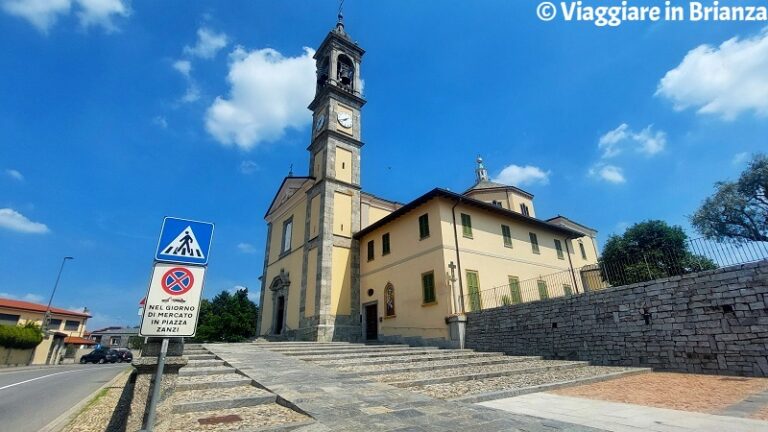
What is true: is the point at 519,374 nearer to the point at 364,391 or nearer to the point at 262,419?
the point at 364,391

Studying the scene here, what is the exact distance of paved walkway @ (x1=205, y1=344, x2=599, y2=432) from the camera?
405cm

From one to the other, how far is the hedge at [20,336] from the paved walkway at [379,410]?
1217 inches

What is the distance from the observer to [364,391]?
19.6ft

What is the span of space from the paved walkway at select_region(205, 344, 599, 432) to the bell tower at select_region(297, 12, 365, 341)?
476 inches

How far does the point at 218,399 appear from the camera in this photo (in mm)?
5051

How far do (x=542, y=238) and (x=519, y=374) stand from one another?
517 inches


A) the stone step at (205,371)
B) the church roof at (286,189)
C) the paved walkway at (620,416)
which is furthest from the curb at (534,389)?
the church roof at (286,189)

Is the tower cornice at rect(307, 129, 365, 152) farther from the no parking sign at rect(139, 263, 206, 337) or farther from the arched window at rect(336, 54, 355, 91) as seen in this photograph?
the no parking sign at rect(139, 263, 206, 337)

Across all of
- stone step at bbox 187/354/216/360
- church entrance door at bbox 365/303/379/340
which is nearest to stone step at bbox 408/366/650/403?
stone step at bbox 187/354/216/360

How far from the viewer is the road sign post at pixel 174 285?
11.0ft

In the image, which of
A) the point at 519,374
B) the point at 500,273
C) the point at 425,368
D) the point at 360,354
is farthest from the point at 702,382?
the point at 500,273

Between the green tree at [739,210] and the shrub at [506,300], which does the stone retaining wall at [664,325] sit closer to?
the shrub at [506,300]

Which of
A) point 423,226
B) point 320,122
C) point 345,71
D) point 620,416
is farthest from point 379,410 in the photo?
point 345,71

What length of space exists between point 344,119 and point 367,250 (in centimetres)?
972
